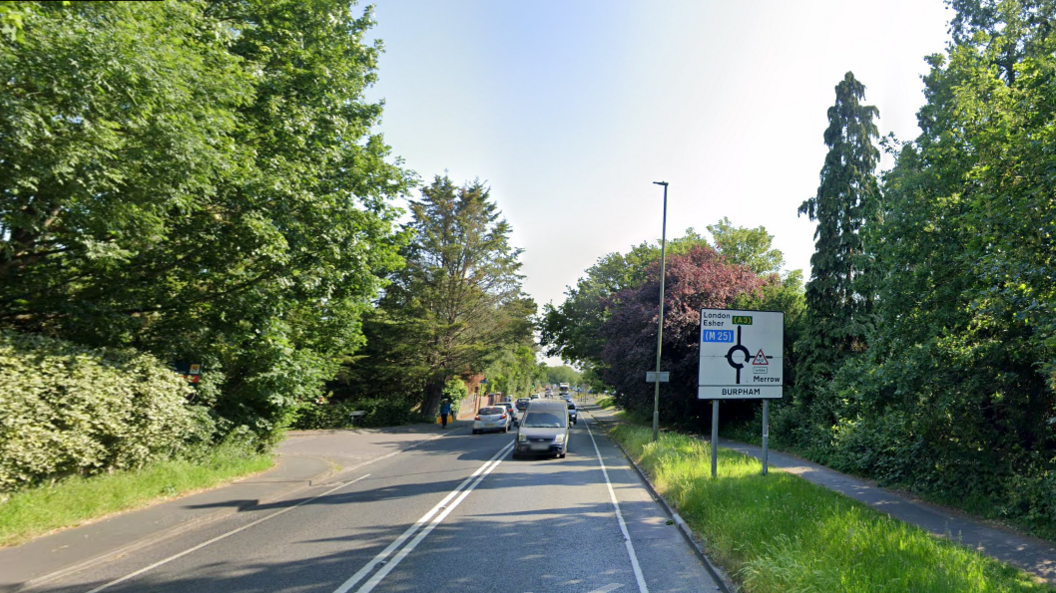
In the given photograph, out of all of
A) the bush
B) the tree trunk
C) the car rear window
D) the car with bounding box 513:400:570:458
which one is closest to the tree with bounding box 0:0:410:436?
the car with bounding box 513:400:570:458

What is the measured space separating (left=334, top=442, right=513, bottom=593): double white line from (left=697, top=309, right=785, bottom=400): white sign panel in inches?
201

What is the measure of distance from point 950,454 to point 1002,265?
548 cm

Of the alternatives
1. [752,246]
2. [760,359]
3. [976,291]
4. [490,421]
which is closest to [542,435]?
[760,359]

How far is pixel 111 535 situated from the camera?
7555mm

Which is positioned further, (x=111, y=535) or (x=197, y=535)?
(x=197, y=535)

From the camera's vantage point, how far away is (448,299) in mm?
34281

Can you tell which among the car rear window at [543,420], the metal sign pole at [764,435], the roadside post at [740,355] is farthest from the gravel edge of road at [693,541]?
the car rear window at [543,420]

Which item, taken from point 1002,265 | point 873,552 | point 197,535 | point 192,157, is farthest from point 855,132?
point 197,535

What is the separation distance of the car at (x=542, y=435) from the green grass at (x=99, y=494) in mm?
8066

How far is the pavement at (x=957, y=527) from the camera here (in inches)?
282

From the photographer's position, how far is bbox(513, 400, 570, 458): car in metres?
17.5

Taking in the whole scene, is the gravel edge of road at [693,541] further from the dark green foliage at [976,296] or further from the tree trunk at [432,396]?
the tree trunk at [432,396]

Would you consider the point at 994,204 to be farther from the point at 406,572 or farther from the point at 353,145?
the point at 353,145

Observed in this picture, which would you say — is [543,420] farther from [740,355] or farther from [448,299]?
[448,299]
